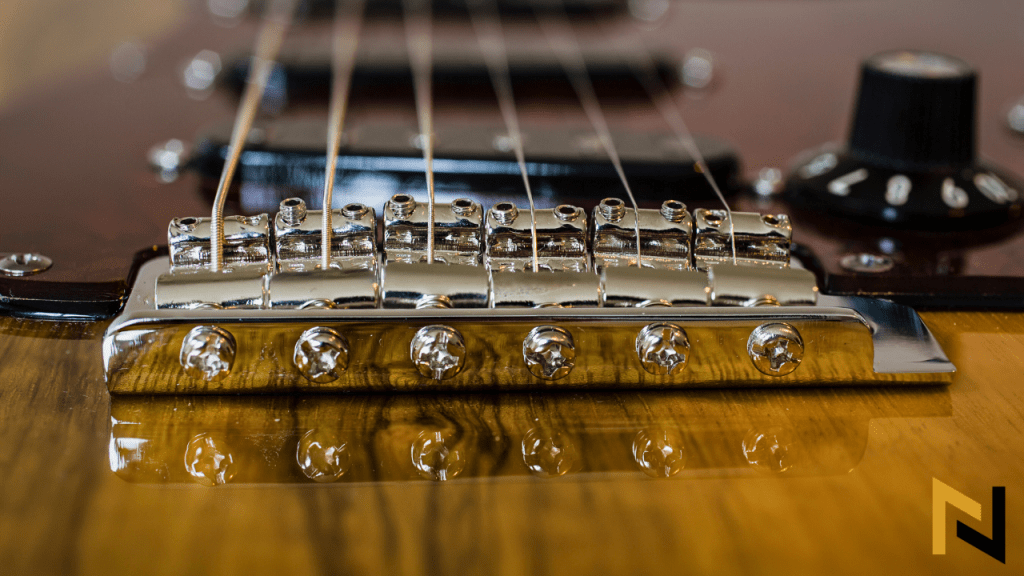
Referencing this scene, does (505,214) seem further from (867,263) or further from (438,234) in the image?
(867,263)

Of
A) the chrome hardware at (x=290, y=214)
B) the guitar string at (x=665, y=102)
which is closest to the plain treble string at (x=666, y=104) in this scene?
the guitar string at (x=665, y=102)

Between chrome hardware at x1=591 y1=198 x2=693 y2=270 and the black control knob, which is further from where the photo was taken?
the black control knob

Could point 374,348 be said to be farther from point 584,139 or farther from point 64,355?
point 584,139

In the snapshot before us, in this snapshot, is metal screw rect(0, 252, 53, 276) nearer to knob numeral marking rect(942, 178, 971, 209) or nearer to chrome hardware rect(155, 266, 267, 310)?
chrome hardware rect(155, 266, 267, 310)

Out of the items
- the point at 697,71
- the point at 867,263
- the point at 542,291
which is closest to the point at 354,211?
the point at 542,291

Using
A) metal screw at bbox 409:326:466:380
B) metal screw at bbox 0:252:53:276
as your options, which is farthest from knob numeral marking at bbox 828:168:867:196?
metal screw at bbox 0:252:53:276

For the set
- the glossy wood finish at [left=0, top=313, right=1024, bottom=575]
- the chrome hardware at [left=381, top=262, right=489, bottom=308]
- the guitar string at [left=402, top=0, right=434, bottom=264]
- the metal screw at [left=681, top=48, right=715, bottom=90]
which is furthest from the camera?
the metal screw at [left=681, top=48, right=715, bottom=90]
